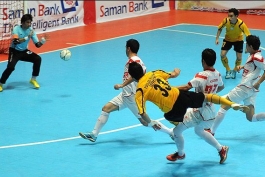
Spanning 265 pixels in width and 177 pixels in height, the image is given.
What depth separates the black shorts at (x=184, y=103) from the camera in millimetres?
9070

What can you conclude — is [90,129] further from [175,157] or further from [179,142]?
[179,142]

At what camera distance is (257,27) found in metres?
23.1

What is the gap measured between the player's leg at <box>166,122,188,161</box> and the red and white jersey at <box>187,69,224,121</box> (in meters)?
0.25

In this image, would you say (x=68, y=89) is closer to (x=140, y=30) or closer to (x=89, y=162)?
(x=89, y=162)

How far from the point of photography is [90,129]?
38.5 ft

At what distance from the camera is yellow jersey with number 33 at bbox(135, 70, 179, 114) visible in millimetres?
8992

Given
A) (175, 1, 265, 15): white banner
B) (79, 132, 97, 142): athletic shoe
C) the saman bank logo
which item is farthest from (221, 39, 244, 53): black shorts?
→ (175, 1, 265, 15): white banner

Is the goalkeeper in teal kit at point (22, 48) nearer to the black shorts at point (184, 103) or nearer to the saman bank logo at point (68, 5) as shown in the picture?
the black shorts at point (184, 103)

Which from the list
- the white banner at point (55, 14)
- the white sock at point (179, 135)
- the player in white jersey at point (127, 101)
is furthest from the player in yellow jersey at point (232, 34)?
the white banner at point (55, 14)

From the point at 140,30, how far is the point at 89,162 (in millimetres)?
13336

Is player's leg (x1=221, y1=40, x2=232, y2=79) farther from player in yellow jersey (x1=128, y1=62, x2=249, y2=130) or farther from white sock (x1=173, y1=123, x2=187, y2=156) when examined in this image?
player in yellow jersey (x1=128, y1=62, x2=249, y2=130)

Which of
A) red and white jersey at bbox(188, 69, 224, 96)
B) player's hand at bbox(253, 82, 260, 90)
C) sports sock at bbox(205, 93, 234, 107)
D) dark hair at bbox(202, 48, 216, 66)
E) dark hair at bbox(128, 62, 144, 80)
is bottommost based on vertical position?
player's hand at bbox(253, 82, 260, 90)

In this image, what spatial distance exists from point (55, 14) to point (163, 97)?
14.5 m

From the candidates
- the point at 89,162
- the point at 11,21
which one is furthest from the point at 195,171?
the point at 11,21
